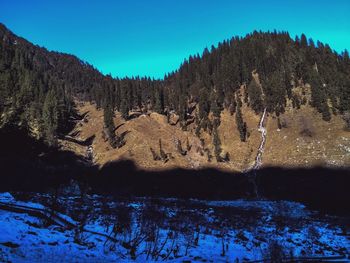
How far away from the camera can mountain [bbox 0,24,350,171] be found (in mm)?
74938

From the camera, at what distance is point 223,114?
100 m

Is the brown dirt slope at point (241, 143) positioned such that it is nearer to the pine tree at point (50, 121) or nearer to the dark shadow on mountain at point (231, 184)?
the dark shadow on mountain at point (231, 184)

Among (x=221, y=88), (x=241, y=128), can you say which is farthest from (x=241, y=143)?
(x=221, y=88)

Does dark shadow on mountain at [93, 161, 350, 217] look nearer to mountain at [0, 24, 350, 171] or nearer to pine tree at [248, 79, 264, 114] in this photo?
mountain at [0, 24, 350, 171]

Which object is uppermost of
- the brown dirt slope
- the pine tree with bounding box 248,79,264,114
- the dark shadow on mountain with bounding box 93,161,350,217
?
the pine tree with bounding box 248,79,264,114

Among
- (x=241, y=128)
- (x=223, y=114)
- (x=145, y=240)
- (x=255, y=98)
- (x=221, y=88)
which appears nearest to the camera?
(x=145, y=240)

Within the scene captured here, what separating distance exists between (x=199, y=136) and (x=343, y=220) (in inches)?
2043

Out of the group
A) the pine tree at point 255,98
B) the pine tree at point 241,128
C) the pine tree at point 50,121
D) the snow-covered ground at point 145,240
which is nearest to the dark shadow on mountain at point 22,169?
the pine tree at point 50,121

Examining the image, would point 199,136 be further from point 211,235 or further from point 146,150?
point 211,235

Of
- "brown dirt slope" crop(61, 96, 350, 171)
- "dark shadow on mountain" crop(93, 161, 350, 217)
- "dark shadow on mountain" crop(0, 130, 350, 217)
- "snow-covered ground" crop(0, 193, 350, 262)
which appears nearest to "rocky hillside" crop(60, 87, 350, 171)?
"brown dirt slope" crop(61, 96, 350, 171)

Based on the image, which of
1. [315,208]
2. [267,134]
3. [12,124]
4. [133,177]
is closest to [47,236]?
[12,124]

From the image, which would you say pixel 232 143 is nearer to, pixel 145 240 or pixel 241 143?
pixel 241 143

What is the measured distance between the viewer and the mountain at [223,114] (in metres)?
74.9

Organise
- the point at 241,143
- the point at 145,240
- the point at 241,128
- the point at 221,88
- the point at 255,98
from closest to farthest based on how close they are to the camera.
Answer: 1. the point at 145,240
2. the point at 241,143
3. the point at 241,128
4. the point at 255,98
5. the point at 221,88
